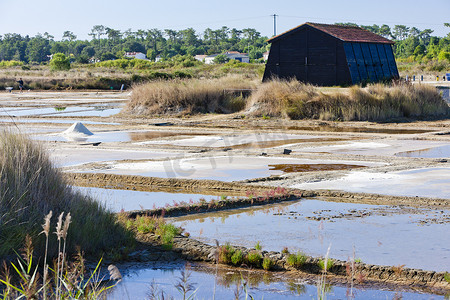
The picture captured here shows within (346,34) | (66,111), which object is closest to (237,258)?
(66,111)

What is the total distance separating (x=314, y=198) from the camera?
43.2 feet

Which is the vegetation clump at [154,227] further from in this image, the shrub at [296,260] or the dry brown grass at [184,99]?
the dry brown grass at [184,99]

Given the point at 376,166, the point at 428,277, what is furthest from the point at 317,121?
the point at 428,277

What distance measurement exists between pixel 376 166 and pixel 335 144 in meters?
5.38

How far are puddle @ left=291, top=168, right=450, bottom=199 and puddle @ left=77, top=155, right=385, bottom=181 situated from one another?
5.31ft

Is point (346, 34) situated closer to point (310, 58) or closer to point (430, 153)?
point (310, 58)

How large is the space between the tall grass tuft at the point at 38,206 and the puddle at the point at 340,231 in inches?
67.6

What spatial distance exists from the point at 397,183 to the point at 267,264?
678 centimetres

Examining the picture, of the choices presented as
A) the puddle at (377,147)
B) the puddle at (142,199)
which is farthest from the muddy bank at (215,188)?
the puddle at (377,147)

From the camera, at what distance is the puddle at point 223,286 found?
A: 7.41 m

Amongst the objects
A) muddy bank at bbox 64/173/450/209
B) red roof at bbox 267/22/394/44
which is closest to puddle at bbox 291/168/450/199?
muddy bank at bbox 64/173/450/209

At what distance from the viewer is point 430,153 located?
64.4ft

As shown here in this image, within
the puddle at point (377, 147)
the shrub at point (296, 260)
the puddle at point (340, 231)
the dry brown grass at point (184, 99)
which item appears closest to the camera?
the shrub at point (296, 260)

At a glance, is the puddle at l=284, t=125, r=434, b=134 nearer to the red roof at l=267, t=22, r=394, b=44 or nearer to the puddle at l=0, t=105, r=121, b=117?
the puddle at l=0, t=105, r=121, b=117
